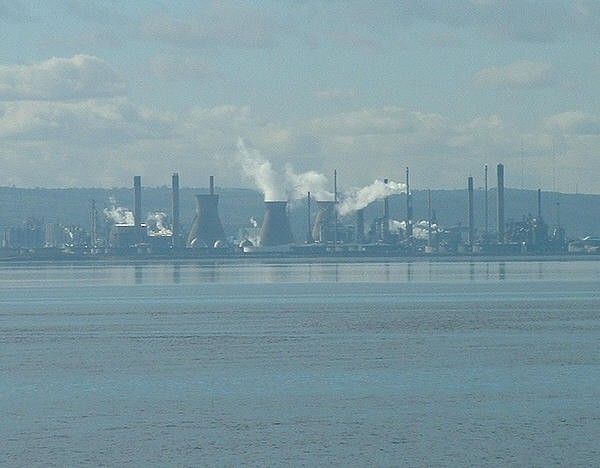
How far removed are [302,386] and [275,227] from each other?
15492cm

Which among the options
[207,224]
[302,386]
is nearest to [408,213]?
[207,224]

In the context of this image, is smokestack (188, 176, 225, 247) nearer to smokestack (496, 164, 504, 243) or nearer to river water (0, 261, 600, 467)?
smokestack (496, 164, 504, 243)

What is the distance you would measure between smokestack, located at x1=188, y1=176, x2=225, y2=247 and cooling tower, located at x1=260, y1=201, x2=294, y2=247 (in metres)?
7.03

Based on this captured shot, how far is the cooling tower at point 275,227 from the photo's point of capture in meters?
189

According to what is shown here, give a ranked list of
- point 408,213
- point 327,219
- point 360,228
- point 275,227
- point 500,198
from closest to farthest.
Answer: point 500,198
point 408,213
point 275,227
point 327,219
point 360,228

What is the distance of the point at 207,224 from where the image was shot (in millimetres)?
196875

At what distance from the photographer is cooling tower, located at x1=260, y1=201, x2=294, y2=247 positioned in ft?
619

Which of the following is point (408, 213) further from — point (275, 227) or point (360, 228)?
point (275, 227)

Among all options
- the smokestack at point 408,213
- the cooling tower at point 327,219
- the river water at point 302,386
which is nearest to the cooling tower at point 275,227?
the cooling tower at point 327,219

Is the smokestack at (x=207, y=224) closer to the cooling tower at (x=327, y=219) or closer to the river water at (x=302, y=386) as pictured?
the cooling tower at (x=327, y=219)

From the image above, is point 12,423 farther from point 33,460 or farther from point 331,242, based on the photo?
point 331,242

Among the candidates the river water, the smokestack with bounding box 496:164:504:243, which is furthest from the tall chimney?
→ the river water

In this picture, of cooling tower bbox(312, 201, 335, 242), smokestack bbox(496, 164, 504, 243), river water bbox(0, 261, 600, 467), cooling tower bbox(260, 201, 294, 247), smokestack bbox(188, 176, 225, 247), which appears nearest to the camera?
river water bbox(0, 261, 600, 467)

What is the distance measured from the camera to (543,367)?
41344 mm
